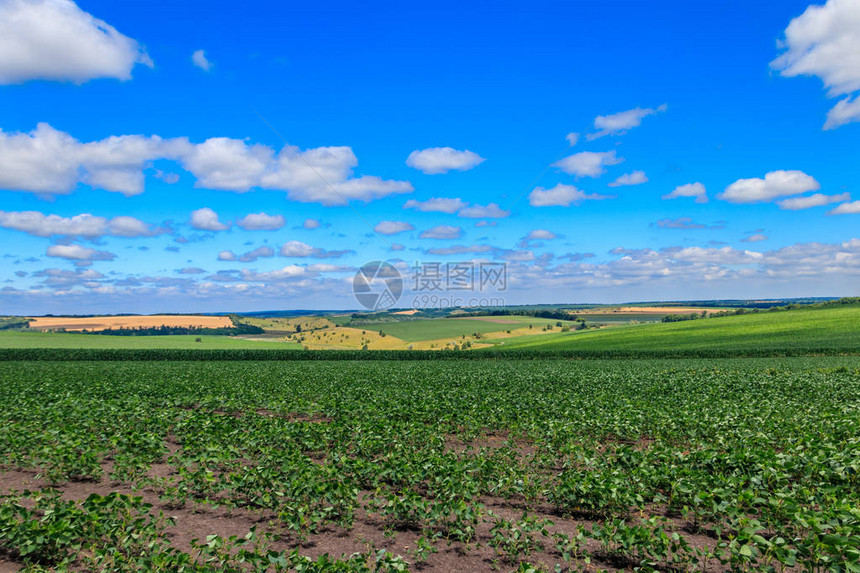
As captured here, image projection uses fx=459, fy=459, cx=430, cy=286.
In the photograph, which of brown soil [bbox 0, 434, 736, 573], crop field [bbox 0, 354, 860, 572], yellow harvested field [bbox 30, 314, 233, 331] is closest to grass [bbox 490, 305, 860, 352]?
Answer: crop field [bbox 0, 354, 860, 572]

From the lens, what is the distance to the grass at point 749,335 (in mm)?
53769

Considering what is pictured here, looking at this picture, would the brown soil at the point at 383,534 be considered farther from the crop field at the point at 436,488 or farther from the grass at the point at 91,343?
the grass at the point at 91,343

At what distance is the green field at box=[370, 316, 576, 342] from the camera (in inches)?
3147

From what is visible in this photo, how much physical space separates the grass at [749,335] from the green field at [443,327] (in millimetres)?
17383

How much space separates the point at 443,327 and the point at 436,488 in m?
81.7

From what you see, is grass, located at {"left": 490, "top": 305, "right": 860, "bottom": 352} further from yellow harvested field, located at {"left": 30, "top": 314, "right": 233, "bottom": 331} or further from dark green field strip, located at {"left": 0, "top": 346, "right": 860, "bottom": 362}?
yellow harvested field, located at {"left": 30, "top": 314, "right": 233, "bottom": 331}

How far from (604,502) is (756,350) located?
53.2 metres

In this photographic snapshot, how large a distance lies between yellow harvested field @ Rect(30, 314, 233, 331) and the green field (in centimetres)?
4728

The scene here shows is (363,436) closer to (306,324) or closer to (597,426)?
(597,426)

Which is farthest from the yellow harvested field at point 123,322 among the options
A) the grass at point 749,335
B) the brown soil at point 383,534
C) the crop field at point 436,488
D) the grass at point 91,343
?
the brown soil at point 383,534

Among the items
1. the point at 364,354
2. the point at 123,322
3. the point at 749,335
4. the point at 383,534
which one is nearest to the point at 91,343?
the point at 123,322

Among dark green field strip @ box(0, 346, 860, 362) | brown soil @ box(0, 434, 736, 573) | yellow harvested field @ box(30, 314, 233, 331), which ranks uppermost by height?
yellow harvested field @ box(30, 314, 233, 331)

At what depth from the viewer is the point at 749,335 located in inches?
2451

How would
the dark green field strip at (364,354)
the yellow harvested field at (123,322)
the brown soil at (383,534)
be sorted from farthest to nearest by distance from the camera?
the yellow harvested field at (123,322) → the dark green field strip at (364,354) → the brown soil at (383,534)
